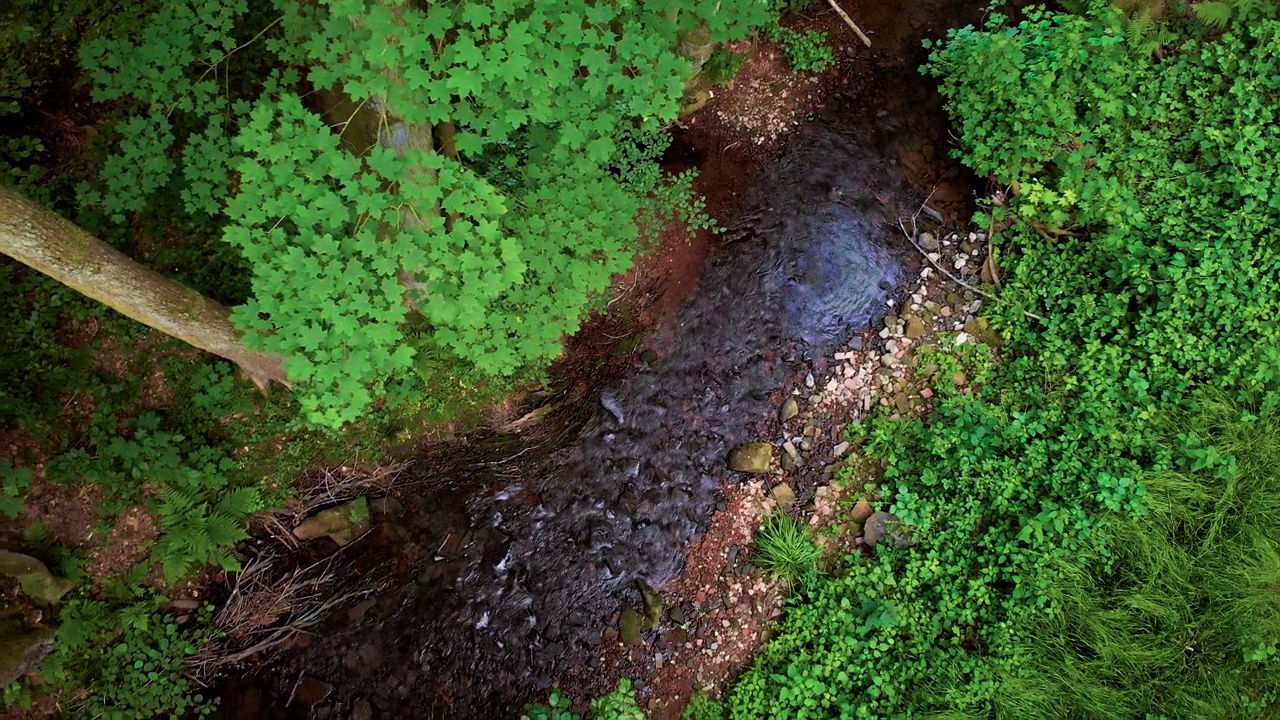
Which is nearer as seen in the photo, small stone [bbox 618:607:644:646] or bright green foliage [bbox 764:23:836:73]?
small stone [bbox 618:607:644:646]

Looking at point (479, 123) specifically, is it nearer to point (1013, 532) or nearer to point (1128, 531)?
point (1013, 532)

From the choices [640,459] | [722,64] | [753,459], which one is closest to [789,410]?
[753,459]

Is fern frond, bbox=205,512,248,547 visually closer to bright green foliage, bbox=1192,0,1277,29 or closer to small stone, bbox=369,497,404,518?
small stone, bbox=369,497,404,518

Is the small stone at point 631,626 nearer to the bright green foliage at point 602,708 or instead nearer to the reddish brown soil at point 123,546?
the bright green foliage at point 602,708

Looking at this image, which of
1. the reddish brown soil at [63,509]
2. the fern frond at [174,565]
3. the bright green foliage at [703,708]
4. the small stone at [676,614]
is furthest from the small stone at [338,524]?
the bright green foliage at [703,708]

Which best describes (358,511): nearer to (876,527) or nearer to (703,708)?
(703,708)

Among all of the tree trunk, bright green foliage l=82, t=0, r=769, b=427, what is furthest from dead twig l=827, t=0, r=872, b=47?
the tree trunk
